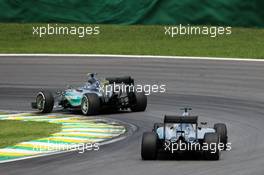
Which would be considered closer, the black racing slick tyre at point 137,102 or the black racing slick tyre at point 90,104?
the black racing slick tyre at point 90,104

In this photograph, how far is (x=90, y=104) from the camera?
23188 mm

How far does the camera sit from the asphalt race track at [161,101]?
1584 cm

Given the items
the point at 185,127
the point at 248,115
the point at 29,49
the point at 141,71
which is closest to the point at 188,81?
the point at 141,71

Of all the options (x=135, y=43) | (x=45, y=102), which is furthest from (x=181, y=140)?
(x=135, y=43)

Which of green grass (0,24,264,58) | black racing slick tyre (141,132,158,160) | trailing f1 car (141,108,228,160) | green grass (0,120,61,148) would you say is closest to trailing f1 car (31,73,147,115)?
green grass (0,120,61,148)

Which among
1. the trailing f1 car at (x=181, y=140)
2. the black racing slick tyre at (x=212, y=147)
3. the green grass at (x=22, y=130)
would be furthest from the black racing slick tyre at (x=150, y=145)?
the green grass at (x=22, y=130)

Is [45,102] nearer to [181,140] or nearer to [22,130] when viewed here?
[22,130]

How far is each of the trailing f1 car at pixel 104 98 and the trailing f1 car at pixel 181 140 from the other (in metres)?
6.22

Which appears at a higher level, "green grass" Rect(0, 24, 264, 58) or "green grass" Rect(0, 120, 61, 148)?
"green grass" Rect(0, 24, 264, 58)

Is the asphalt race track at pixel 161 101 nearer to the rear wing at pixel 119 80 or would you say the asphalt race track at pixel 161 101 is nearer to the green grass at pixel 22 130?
the rear wing at pixel 119 80

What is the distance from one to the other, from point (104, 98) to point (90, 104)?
670 mm

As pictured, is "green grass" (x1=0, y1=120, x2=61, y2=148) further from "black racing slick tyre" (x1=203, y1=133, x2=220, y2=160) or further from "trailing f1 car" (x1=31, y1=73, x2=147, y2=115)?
"black racing slick tyre" (x1=203, y1=133, x2=220, y2=160)

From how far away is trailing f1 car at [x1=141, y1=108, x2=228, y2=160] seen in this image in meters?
16.4

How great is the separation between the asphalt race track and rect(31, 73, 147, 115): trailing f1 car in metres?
0.37
